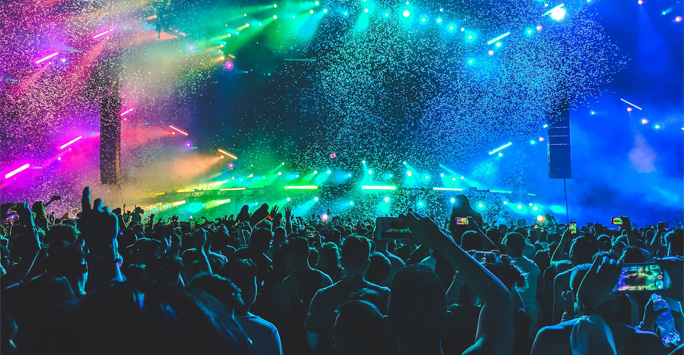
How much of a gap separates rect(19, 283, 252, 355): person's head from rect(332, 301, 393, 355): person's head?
945 millimetres

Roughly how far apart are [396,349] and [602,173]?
26120 mm

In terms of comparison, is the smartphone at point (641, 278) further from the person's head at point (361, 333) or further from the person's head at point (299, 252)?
the person's head at point (299, 252)

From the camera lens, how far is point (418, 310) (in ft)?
6.82

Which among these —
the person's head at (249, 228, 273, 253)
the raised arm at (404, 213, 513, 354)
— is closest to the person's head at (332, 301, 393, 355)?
the raised arm at (404, 213, 513, 354)

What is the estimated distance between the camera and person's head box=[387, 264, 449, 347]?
2059 millimetres

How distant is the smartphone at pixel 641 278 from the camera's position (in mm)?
2527

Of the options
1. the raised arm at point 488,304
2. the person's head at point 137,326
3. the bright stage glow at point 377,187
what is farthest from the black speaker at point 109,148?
the bright stage glow at point 377,187

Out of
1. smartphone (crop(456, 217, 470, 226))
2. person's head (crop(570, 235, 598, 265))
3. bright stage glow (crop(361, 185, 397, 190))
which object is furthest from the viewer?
bright stage glow (crop(361, 185, 397, 190))

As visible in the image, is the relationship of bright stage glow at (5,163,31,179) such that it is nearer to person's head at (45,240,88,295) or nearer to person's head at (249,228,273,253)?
person's head at (249,228,273,253)

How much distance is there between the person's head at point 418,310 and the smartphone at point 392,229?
768mm

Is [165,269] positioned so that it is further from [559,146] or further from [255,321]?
[559,146]

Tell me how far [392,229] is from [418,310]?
2.94ft

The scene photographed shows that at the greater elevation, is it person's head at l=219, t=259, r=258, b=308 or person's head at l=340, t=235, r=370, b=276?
person's head at l=340, t=235, r=370, b=276

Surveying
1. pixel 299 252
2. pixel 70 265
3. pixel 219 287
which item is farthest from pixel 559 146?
pixel 70 265
